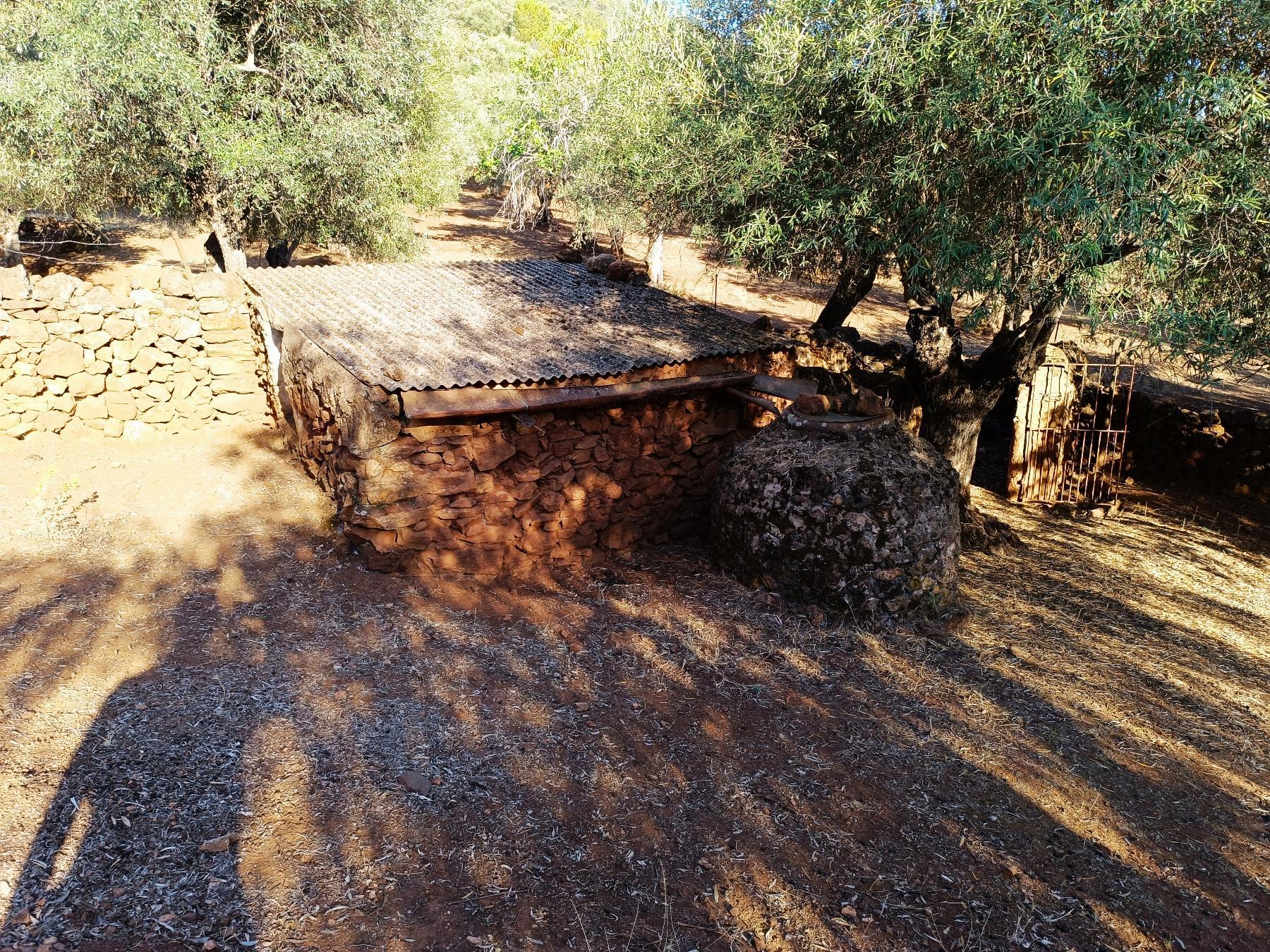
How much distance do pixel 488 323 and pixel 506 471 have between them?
6.46 feet

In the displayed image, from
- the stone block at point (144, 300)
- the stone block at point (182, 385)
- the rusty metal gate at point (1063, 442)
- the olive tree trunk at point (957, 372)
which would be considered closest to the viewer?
the olive tree trunk at point (957, 372)

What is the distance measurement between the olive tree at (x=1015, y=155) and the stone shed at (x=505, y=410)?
137cm

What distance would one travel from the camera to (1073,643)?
7.19 m

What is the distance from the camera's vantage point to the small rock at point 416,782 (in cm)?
470

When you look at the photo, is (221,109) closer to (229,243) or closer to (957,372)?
(229,243)

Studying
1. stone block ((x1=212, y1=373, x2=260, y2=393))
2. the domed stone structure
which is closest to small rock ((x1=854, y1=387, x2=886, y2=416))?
the domed stone structure

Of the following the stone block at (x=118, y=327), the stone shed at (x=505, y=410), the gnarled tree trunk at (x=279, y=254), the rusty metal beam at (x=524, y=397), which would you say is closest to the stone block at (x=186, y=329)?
the stone block at (x=118, y=327)

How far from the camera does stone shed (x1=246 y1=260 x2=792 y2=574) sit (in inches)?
272

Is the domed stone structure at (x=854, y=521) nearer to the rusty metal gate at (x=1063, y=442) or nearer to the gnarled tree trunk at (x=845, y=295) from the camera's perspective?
the gnarled tree trunk at (x=845, y=295)

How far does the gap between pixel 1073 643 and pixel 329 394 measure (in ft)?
22.4

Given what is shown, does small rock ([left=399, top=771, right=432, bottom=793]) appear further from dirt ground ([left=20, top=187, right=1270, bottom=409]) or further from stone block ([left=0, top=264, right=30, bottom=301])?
dirt ground ([left=20, top=187, right=1270, bottom=409])

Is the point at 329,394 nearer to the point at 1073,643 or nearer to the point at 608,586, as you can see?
the point at 608,586

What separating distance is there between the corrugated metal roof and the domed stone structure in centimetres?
165

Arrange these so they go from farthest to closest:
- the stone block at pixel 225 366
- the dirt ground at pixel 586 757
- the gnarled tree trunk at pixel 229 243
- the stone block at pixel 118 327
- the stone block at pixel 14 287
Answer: the gnarled tree trunk at pixel 229 243
the stone block at pixel 225 366
the stone block at pixel 118 327
the stone block at pixel 14 287
the dirt ground at pixel 586 757
